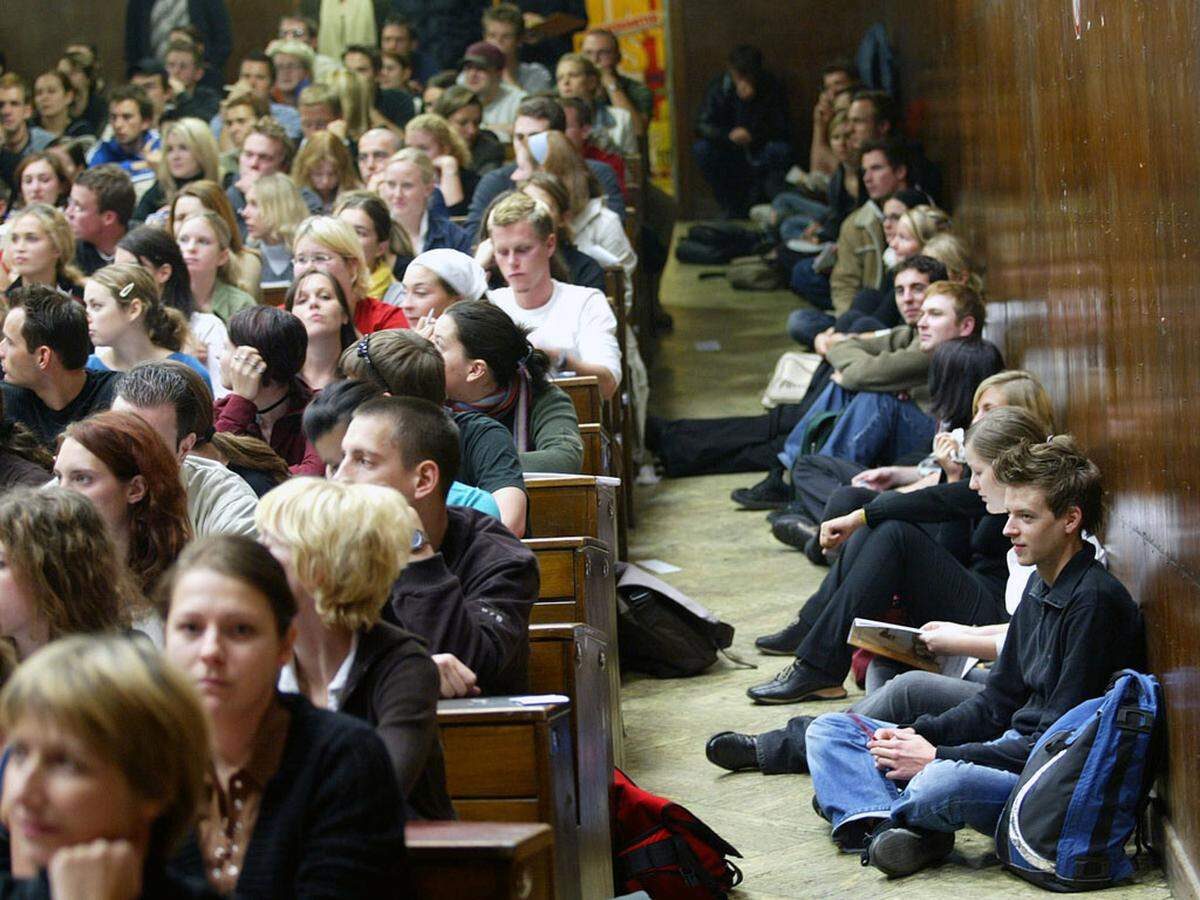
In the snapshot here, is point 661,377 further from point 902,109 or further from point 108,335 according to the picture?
point 108,335

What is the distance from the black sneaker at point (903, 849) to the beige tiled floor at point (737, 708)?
27 millimetres

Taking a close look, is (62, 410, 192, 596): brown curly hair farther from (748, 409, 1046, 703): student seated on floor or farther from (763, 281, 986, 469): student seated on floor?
(763, 281, 986, 469): student seated on floor

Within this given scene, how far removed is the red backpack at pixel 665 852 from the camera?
365 centimetres

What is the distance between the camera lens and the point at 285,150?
816 centimetres

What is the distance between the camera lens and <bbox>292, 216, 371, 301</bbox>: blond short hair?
18.1 ft

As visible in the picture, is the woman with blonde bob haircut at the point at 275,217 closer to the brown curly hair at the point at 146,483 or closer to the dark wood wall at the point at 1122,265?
the dark wood wall at the point at 1122,265

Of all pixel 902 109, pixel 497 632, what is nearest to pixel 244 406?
pixel 497 632

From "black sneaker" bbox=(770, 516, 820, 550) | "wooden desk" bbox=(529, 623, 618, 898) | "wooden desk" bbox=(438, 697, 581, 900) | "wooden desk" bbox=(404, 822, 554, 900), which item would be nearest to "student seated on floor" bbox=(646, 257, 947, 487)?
"black sneaker" bbox=(770, 516, 820, 550)

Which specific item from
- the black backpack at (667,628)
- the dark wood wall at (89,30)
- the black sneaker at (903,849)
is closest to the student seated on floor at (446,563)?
the black sneaker at (903,849)

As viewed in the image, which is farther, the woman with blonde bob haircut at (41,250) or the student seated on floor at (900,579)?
the woman with blonde bob haircut at (41,250)

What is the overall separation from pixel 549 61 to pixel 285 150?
3645mm

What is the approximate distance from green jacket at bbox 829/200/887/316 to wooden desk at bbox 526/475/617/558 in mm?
3922

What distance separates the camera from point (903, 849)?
Answer: 12.3ft

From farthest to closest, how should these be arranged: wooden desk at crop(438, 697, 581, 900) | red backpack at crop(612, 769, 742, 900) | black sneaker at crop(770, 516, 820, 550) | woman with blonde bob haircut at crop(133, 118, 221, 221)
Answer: woman with blonde bob haircut at crop(133, 118, 221, 221), black sneaker at crop(770, 516, 820, 550), red backpack at crop(612, 769, 742, 900), wooden desk at crop(438, 697, 581, 900)
